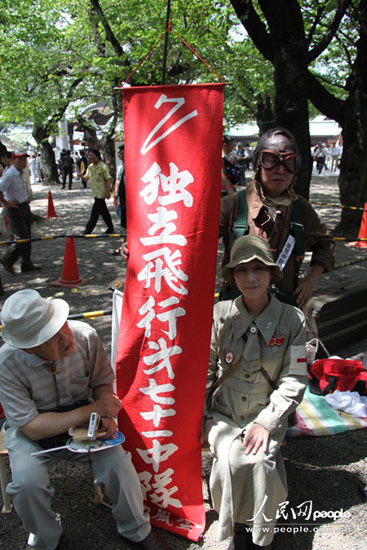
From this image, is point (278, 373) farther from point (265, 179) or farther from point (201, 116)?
point (201, 116)

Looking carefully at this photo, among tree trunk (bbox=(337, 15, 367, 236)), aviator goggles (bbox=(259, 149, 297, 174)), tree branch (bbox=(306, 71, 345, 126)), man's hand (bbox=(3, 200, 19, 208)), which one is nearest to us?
aviator goggles (bbox=(259, 149, 297, 174))

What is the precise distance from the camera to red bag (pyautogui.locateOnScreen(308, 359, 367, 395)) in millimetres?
3773

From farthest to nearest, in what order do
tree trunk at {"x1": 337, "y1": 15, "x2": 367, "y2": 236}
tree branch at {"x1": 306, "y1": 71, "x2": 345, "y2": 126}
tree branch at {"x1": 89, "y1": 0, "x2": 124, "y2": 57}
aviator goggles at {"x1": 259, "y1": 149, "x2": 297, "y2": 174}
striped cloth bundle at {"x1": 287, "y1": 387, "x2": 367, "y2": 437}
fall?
1. tree branch at {"x1": 89, "y1": 0, "x2": 124, "y2": 57}
2. tree branch at {"x1": 306, "y1": 71, "x2": 345, "y2": 126}
3. tree trunk at {"x1": 337, "y1": 15, "x2": 367, "y2": 236}
4. striped cloth bundle at {"x1": 287, "y1": 387, "x2": 367, "y2": 437}
5. aviator goggles at {"x1": 259, "y1": 149, "x2": 297, "y2": 174}

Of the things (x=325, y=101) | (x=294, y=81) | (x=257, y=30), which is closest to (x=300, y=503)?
(x=294, y=81)

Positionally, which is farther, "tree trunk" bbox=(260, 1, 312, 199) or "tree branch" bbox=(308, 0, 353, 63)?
"tree branch" bbox=(308, 0, 353, 63)

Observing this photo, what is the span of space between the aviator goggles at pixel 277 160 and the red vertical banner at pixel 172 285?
1.20ft

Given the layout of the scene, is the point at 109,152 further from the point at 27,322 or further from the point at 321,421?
the point at 27,322

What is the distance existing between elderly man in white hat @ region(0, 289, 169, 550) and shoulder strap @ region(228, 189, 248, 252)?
1.08 m

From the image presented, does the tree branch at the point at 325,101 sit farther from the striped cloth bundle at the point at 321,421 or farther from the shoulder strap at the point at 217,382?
the shoulder strap at the point at 217,382

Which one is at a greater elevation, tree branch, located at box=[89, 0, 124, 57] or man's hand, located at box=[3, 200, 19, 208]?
tree branch, located at box=[89, 0, 124, 57]

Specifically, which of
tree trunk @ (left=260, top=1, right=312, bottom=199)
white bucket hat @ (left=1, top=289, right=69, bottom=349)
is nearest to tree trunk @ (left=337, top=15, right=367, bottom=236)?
tree trunk @ (left=260, top=1, right=312, bottom=199)

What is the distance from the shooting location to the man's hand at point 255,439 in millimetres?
2232

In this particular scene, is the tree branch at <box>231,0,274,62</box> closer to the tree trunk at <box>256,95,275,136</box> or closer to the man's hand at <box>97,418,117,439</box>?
the man's hand at <box>97,418,117,439</box>

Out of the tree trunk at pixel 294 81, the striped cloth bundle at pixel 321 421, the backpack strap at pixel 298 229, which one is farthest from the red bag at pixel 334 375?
the tree trunk at pixel 294 81
